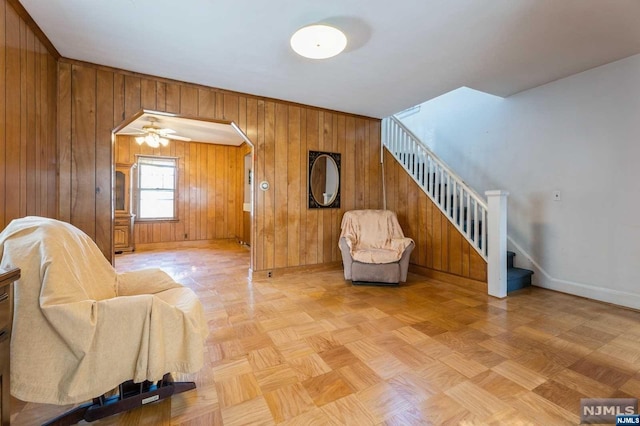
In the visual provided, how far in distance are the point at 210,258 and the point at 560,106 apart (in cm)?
563

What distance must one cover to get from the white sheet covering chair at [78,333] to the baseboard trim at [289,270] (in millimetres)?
2281

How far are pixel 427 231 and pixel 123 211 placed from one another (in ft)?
18.9

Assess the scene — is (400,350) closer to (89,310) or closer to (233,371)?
(233,371)

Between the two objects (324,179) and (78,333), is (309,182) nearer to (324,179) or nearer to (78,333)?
(324,179)

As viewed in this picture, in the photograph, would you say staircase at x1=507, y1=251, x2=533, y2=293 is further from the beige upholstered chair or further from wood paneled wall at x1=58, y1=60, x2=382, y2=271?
wood paneled wall at x1=58, y1=60, x2=382, y2=271

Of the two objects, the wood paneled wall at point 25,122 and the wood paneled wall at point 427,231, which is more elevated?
the wood paneled wall at point 25,122

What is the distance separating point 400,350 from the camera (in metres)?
1.92

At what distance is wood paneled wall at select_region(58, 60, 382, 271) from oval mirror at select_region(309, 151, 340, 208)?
11cm

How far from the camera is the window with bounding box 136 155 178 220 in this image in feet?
20.1

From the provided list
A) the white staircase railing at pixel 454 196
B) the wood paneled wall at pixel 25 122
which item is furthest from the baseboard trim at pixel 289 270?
the wood paneled wall at pixel 25 122

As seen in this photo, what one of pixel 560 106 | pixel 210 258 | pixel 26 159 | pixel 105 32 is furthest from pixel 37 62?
pixel 560 106

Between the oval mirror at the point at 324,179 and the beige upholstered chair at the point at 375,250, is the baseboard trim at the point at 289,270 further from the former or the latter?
→ the oval mirror at the point at 324,179

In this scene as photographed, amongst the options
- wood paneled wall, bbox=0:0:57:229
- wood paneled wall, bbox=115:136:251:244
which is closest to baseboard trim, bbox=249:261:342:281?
wood paneled wall, bbox=0:0:57:229

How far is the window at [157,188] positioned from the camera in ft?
20.1
